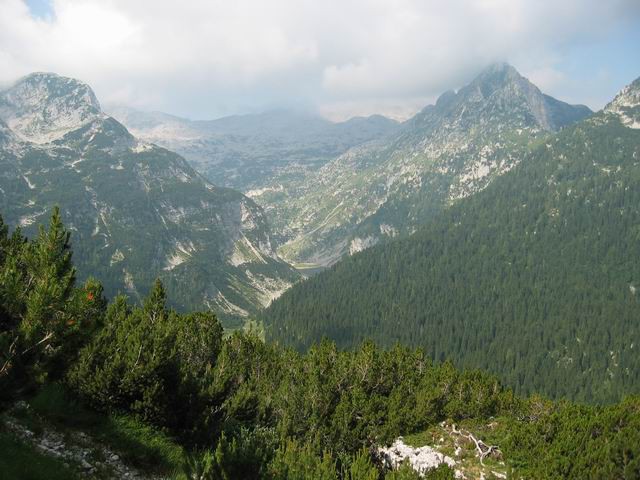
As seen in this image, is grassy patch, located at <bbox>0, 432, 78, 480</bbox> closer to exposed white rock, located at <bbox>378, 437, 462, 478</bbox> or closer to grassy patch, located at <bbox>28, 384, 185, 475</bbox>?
grassy patch, located at <bbox>28, 384, 185, 475</bbox>

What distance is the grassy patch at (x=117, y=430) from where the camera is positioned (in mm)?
26484

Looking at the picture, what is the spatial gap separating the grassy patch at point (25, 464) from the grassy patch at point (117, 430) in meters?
4.13

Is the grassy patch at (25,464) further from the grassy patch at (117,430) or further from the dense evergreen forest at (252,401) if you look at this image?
the grassy patch at (117,430)

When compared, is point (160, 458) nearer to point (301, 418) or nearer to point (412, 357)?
point (301, 418)

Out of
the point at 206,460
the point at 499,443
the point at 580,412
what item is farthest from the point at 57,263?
the point at 580,412

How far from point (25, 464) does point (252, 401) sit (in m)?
27.9

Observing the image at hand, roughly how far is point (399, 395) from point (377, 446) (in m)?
9.32

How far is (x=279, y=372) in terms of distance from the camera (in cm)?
7288

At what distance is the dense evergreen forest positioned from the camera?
21938mm

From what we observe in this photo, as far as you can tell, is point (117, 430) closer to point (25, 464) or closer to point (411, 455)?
point (25, 464)

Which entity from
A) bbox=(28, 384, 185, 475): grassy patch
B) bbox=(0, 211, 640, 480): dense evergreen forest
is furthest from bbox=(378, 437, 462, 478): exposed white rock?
bbox=(28, 384, 185, 475): grassy patch

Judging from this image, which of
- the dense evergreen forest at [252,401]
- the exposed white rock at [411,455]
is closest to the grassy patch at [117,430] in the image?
the dense evergreen forest at [252,401]

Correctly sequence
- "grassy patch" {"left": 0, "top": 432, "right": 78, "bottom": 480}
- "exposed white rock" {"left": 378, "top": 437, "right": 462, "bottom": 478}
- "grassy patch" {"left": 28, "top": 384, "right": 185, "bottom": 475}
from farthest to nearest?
"exposed white rock" {"left": 378, "top": 437, "right": 462, "bottom": 478}
"grassy patch" {"left": 28, "top": 384, "right": 185, "bottom": 475}
"grassy patch" {"left": 0, "top": 432, "right": 78, "bottom": 480}

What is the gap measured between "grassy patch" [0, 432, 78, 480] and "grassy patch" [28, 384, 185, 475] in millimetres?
4130
